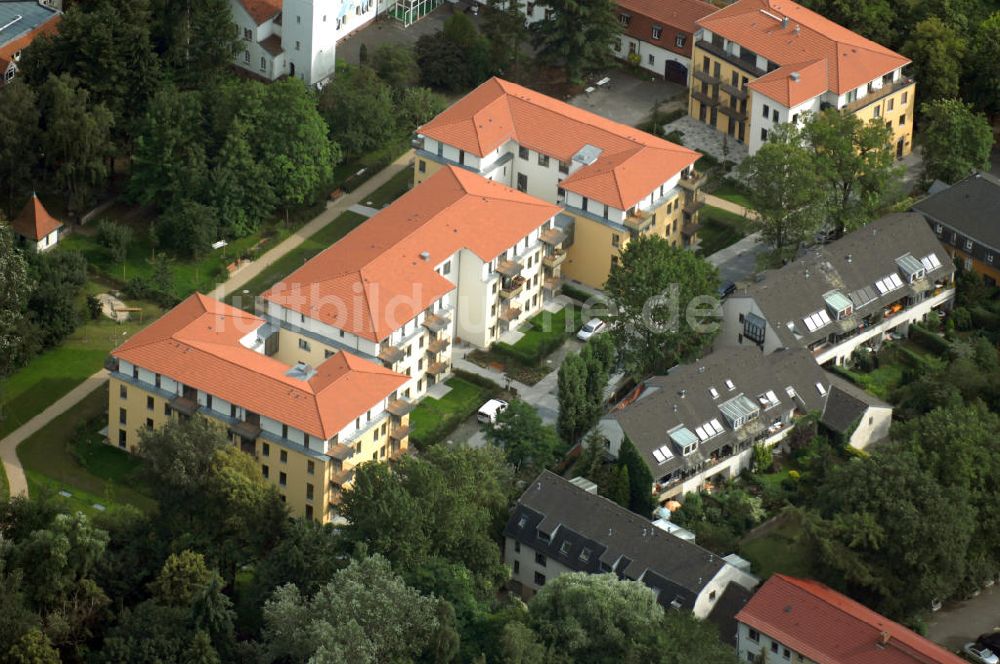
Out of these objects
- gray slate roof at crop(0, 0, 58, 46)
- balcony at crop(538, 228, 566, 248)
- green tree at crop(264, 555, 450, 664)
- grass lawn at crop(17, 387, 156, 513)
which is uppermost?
gray slate roof at crop(0, 0, 58, 46)

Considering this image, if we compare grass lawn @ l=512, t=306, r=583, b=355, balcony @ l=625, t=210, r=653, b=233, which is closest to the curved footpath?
grass lawn @ l=512, t=306, r=583, b=355

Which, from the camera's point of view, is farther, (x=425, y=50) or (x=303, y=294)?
(x=425, y=50)

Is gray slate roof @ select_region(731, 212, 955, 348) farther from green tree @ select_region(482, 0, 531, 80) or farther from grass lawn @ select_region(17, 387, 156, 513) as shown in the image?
grass lawn @ select_region(17, 387, 156, 513)

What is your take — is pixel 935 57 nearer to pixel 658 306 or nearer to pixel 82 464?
pixel 658 306

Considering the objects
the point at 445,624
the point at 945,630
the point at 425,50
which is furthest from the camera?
the point at 425,50

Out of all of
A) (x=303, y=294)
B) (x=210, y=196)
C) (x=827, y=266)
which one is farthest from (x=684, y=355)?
(x=210, y=196)

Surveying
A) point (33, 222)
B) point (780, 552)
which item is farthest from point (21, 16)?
point (780, 552)

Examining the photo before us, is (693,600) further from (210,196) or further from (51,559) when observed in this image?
(210,196)
